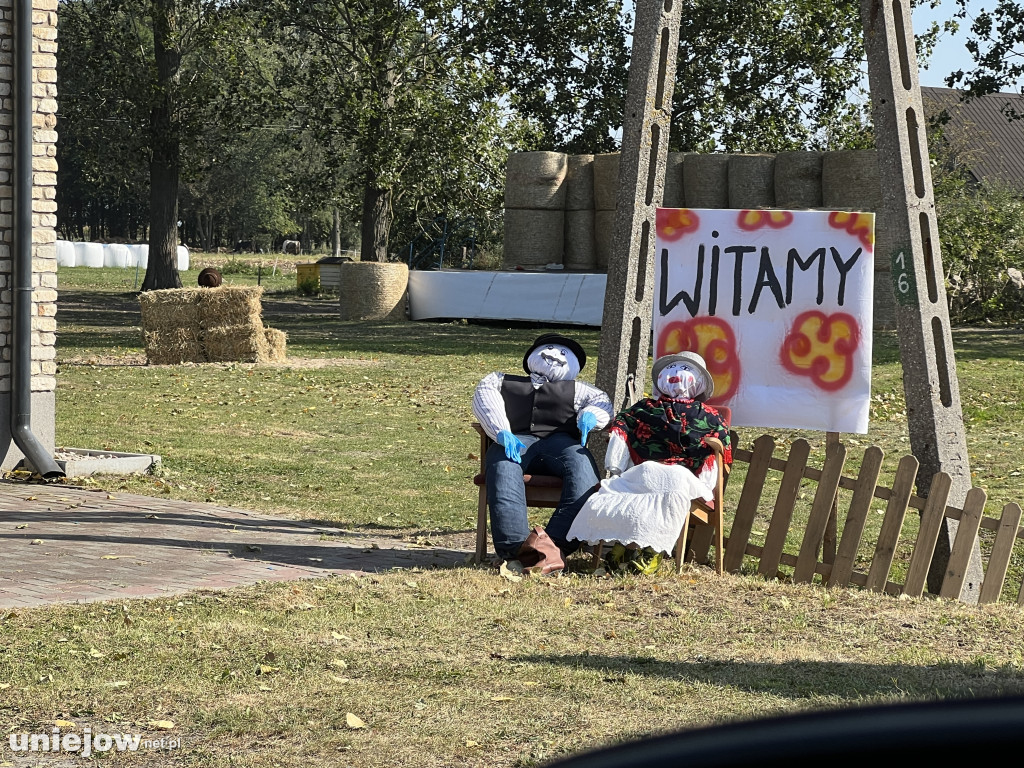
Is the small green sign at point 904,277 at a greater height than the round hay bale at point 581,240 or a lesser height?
lesser

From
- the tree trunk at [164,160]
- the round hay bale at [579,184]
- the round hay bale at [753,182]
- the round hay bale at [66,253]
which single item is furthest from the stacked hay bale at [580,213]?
the round hay bale at [66,253]

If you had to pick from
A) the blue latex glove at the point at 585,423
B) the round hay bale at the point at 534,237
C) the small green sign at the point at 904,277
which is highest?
the round hay bale at the point at 534,237

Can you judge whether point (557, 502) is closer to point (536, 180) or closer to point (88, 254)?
point (536, 180)

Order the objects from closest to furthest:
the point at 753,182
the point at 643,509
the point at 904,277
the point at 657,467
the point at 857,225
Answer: the point at 643,509 → the point at 657,467 → the point at 904,277 → the point at 857,225 → the point at 753,182

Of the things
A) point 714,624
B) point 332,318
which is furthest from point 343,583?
point 332,318

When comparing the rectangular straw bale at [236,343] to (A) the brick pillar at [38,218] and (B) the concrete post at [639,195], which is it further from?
(B) the concrete post at [639,195]

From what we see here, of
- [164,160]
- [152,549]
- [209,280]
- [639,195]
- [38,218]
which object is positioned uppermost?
[164,160]

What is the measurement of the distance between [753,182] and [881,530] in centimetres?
1932

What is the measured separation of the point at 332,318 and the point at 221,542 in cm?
2257

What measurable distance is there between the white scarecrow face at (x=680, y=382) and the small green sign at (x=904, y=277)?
1.15 meters

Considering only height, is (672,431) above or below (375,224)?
below

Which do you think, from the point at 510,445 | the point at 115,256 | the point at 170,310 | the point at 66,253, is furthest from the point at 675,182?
the point at 115,256

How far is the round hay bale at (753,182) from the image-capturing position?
25.6m

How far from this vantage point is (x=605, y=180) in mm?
27719
